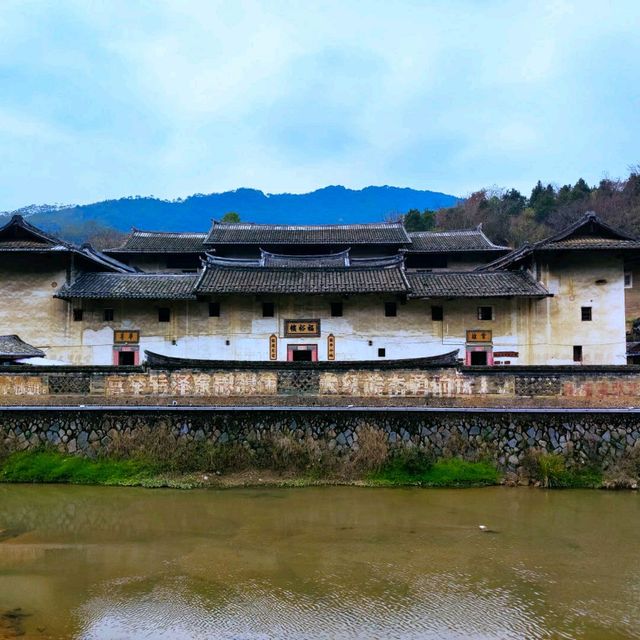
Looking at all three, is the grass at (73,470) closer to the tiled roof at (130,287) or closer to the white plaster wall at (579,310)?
the tiled roof at (130,287)

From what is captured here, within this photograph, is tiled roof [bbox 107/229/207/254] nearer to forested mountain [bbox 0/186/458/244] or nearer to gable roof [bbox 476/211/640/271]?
gable roof [bbox 476/211/640/271]

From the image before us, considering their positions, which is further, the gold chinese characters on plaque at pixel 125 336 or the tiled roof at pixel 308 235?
the tiled roof at pixel 308 235

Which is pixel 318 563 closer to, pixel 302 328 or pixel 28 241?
pixel 302 328

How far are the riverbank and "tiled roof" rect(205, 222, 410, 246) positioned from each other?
18033mm

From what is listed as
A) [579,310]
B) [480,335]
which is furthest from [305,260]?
[579,310]

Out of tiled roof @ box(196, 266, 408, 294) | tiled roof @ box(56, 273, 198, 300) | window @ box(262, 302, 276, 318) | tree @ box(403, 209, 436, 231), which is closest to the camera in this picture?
tiled roof @ box(196, 266, 408, 294)

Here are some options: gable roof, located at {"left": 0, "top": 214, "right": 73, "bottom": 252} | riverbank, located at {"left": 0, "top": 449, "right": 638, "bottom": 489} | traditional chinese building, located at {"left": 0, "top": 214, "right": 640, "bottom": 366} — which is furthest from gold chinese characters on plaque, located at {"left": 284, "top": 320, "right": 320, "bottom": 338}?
riverbank, located at {"left": 0, "top": 449, "right": 638, "bottom": 489}

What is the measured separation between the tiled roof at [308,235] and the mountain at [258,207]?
104427 mm

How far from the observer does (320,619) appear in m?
6.27

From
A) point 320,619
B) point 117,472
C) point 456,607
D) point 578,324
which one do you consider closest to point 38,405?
point 117,472

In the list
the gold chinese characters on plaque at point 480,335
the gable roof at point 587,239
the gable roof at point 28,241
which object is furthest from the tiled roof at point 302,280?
the gable roof at point 587,239

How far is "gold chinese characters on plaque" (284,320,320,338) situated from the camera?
21.8 m

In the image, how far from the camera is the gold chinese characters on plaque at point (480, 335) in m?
21.7

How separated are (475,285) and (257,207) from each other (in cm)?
14095
